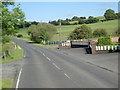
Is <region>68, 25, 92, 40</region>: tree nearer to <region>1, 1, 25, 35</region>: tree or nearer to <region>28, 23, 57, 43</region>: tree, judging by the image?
<region>28, 23, 57, 43</region>: tree

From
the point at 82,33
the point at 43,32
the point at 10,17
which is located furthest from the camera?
the point at 43,32

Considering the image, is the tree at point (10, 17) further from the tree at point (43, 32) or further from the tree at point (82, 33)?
the tree at point (43, 32)

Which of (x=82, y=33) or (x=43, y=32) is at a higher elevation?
(x=43, y=32)

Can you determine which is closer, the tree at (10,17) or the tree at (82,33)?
the tree at (10,17)

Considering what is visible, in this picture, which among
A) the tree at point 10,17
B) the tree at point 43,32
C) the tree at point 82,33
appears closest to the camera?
the tree at point 10,17

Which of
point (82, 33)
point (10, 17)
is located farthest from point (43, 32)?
point (10, 17)

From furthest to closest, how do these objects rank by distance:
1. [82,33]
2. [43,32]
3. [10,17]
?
[43,32]
[82,33]
[10,17]

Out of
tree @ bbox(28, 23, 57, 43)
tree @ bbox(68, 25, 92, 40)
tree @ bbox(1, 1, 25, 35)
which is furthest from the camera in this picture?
tree @ bbox(28, 23, 57, 43)

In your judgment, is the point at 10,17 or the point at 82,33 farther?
the point at 82,33

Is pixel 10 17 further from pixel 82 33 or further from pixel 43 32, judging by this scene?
pixel 43 32

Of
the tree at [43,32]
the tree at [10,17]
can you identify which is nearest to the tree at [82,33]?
the tree at [43,32]

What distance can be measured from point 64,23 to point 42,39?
73.9 meters

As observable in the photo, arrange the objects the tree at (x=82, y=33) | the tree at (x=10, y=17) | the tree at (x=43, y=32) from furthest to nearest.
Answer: the tree at (x=43, y=32)
the tree at (x=82, y=33)
the tree at (x=10, y=17)

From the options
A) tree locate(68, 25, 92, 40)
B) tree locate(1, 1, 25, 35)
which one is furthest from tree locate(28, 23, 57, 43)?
tree locate(1, 1, 25, 35)
